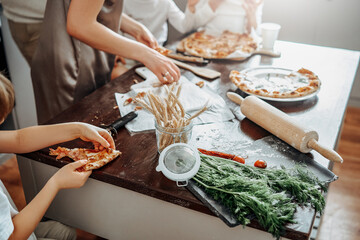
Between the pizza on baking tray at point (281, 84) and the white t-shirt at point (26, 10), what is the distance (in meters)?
1.06

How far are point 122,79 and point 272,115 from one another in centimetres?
75

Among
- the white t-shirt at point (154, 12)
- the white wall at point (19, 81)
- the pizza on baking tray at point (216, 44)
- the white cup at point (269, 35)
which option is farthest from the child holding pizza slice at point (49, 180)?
the white t-shirt at point (154, 12)

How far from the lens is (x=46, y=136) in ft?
3.74

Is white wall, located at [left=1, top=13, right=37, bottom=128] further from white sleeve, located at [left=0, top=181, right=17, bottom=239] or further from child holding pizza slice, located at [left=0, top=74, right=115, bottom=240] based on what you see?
white sleeve, located at [left=0, top=181, right=17, bottom=239]

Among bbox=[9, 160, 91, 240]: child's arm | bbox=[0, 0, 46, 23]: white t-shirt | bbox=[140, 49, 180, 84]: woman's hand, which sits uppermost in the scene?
bbox=[0, 0, 46, 23]: white t-shirt

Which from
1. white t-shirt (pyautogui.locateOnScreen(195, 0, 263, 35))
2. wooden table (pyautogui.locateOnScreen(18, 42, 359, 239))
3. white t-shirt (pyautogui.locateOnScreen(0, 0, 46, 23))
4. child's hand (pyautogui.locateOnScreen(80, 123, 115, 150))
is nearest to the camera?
wooden table (pyautogui.locateOnScreen(18, 42, 359, 239))

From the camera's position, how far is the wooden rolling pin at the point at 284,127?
1.08 m

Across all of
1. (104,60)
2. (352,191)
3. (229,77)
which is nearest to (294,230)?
(229,77)

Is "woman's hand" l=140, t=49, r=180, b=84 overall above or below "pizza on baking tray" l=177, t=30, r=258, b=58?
above

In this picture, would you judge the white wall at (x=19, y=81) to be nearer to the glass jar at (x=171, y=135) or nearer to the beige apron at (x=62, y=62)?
the beige apron at (x=62, y=62)

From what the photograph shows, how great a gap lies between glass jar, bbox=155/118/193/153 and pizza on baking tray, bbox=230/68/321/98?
0.49 meters

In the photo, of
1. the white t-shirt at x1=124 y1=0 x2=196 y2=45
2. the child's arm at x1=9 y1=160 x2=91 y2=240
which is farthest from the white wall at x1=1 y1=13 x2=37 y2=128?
the child's arm at x1=9 y1=160 x2=91 y2=240

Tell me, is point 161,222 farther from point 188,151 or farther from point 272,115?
point 272,115

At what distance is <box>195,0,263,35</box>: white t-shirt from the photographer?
85.1 inches
